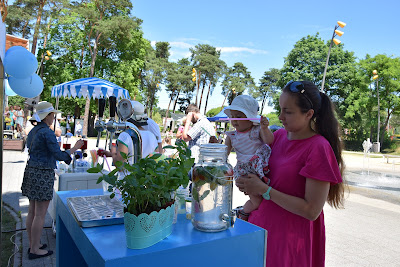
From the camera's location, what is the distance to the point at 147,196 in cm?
108

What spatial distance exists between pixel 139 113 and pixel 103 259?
247 centimetres

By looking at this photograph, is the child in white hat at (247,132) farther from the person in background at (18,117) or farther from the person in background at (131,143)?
the person in background at (18,117)

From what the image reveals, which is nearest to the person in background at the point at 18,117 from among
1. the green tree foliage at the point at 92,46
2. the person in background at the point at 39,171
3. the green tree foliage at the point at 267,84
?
the green tree foliage at the point at 92,46

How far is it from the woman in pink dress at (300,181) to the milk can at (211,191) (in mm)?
355

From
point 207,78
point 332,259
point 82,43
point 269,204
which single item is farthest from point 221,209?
point 207,78

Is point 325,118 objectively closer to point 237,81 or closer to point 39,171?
point 39,171

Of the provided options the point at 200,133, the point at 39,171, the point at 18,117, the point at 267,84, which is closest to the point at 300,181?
the point at 39,171

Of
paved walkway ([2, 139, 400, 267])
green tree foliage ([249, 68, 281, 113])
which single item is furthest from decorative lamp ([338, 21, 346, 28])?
green tree foliage ([249, 68, 281, 113])

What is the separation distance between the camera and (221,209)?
1.27 metres

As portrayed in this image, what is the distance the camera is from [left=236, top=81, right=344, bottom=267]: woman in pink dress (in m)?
1.48

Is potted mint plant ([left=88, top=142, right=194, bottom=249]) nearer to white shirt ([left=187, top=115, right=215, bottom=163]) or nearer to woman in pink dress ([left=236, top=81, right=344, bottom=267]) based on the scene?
woman in pink dress ([left=236, top=81, right=344, bottom=267])

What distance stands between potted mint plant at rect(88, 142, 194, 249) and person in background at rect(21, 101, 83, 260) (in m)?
2.39

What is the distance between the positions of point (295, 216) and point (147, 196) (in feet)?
2.85

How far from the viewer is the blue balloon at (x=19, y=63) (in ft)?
15.5
